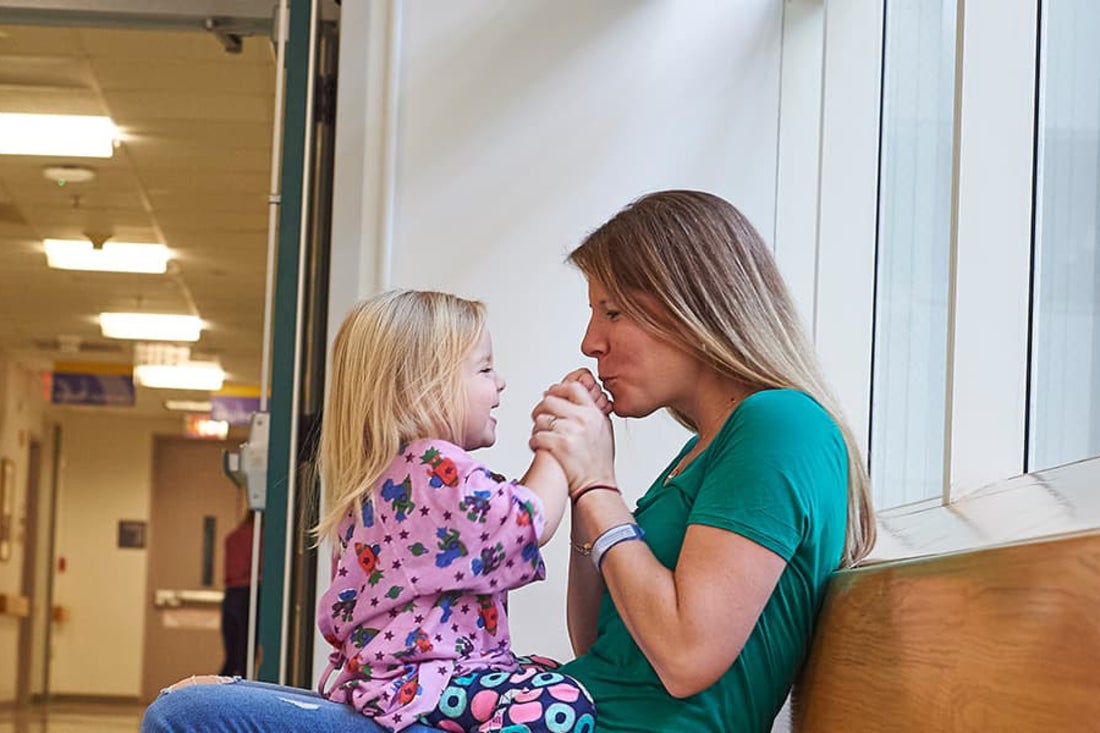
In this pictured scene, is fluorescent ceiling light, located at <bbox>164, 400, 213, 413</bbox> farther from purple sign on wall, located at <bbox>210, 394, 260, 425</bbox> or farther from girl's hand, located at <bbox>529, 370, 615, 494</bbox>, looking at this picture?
girl's hand, located at <bbox>529, 370, 615, 494</bbox>

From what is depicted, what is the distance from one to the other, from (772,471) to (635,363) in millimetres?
330

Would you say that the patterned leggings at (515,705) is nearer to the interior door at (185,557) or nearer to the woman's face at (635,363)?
the woman's face at (635,363)

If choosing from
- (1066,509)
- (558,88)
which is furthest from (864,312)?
(1066,509)

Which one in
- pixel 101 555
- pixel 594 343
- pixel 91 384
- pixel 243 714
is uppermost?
pixel 91 384

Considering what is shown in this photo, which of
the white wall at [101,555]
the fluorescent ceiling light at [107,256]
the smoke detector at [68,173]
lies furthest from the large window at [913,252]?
the white wall at [101,555]

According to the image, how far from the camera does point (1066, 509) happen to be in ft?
5.03

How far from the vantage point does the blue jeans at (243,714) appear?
1862 mm

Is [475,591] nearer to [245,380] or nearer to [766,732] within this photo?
[766,732]

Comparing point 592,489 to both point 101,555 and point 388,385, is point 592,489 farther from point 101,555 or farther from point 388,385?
point 101,555

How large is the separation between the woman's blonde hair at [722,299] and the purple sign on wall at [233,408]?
1232 centimetres

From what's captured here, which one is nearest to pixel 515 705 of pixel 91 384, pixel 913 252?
pixel 913 252

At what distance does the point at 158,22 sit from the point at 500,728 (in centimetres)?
244

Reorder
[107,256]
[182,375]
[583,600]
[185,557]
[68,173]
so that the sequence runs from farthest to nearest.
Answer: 1. [185,557]
2. [182,375]
3. [107,256]
4. [68,173]
5. [583,600]

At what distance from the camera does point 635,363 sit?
204 centimetres
